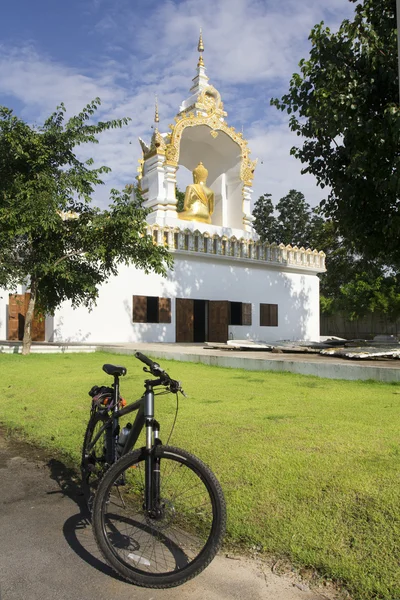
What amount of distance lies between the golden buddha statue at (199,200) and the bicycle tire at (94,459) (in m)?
18.1

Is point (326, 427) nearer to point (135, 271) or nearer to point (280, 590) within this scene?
point (280, 590)

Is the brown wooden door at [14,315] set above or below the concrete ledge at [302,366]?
above

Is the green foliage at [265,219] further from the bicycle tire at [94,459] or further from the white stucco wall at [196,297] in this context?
the bicycle tire at [94,459]

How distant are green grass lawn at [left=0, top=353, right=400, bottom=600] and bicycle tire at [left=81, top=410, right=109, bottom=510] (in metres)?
0.76

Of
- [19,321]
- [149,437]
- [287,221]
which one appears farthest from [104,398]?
[287,221]

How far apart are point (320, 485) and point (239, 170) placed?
2021 cm

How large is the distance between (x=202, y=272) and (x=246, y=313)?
2.52 meters

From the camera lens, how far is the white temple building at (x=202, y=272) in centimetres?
1702

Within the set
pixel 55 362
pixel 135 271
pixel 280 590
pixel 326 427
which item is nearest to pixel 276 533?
pixel 280 590

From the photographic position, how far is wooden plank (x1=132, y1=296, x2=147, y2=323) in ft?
57.4

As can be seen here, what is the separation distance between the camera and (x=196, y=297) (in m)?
19.1

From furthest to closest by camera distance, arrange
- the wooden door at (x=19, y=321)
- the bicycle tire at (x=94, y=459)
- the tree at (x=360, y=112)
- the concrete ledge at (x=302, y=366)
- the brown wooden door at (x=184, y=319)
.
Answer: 1. the brown wooden door at (x=184, y=319)
2. the wooden door at (x=19, y=321)
3. the tree at (x=360, y=112)
4. the concrete ledge at (x=302, y=366)
5. the bicycle tire at (x=94, y=459)

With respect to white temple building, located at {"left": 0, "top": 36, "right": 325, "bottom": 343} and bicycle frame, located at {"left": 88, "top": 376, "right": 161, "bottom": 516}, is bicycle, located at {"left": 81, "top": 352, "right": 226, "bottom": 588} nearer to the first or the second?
bicycle frame, located at {"left": 88, "top": 376, "right": 161, "bottom": 516}

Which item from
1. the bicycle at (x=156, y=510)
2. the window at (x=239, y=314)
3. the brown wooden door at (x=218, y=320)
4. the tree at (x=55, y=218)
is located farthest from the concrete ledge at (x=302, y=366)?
the window at (x=239, y=314)
